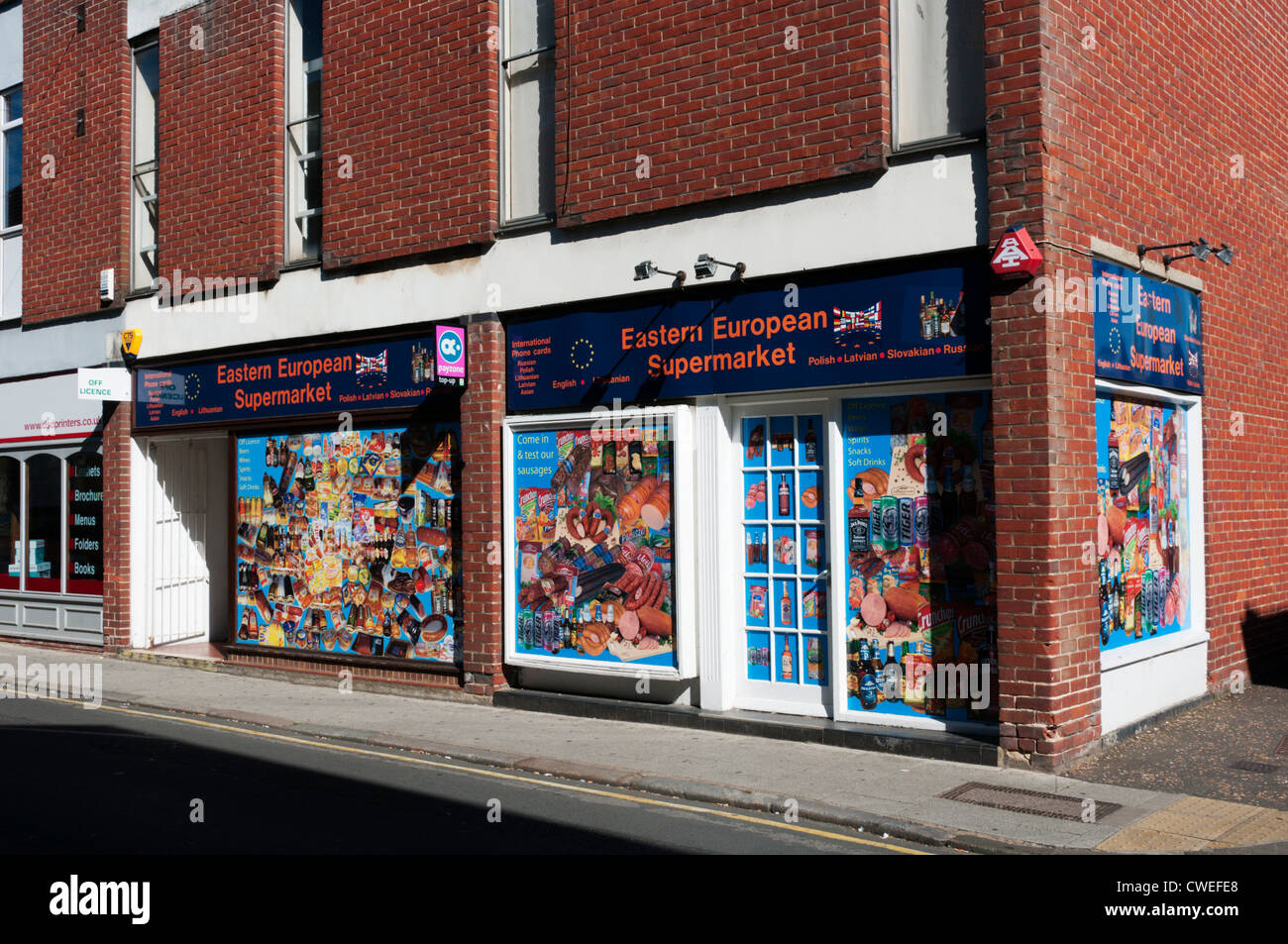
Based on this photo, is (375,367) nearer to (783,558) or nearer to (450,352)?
(450,352)

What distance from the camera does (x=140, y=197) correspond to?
54.0 feet

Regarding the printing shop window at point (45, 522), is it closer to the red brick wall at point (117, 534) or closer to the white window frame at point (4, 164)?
the red brick wall at point (117, 534)

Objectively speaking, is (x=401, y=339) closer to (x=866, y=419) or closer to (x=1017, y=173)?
(x=866, y=419)

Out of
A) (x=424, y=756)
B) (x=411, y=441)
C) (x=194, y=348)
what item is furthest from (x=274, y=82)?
(x=424, y=756)

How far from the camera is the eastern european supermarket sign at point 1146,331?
9688mm

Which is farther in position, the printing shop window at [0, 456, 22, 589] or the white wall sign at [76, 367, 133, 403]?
the printing shop window at [0, 456, 22, 589]

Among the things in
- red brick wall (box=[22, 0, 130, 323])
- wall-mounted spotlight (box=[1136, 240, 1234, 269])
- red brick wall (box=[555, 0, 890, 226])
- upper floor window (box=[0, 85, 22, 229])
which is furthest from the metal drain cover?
upper floor window (box=[0, 85, 22, 229])

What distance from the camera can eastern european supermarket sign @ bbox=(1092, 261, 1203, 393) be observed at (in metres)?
9.69

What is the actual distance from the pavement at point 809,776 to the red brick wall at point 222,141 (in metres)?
5.41

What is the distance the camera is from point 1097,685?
367 inches

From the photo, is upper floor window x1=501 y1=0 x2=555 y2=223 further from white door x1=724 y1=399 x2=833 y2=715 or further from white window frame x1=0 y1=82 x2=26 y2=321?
white window frame x1=0 y1=82 x2=26 y2=321

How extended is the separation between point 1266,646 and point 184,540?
43.8 ft

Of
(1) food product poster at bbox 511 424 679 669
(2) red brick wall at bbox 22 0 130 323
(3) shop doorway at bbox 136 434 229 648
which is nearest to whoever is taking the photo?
(1) food product poster at bbox 511 424 679 669

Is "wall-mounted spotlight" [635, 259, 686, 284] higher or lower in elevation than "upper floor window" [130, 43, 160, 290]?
lower
